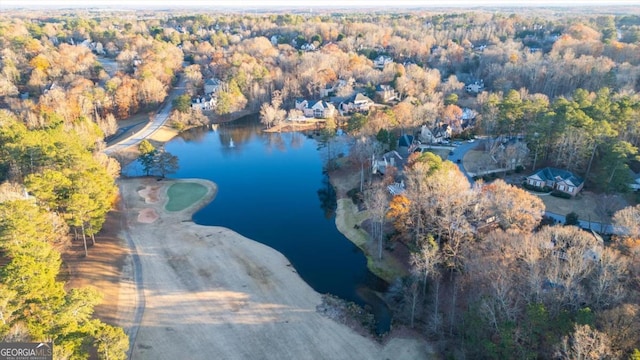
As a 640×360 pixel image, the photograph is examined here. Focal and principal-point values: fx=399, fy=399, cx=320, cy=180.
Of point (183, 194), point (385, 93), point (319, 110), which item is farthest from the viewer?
point (385, 93)

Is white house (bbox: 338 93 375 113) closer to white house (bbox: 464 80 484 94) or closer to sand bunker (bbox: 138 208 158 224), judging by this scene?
white house (bbox: 464 80 484 94)

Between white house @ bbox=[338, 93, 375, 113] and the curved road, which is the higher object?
white house @ bbox=[338, 93, 375, 113]

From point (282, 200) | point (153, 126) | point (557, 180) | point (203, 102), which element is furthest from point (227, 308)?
point (203, 102)

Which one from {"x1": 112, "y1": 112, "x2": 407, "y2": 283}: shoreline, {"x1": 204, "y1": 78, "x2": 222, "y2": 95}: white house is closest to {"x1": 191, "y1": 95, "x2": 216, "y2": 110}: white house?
{"x1": 204, "y1": 78, "x2": 222, "y2": 95}: white house

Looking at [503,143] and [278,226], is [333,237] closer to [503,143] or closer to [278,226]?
[278,226]

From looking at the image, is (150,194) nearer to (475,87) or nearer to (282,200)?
(282,200)

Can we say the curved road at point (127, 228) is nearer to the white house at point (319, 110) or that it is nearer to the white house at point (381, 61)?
the white house at point (319, 110)

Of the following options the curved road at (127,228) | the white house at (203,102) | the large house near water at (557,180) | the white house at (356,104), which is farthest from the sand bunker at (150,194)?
the white house at (356,104)
